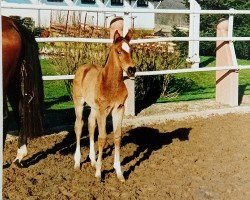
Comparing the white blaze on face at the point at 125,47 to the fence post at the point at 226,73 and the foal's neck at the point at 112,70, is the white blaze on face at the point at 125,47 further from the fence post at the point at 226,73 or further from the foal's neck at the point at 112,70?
the fence post at the point at 226,73

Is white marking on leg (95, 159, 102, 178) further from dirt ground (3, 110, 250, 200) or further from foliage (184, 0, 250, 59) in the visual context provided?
foliage (184, 0, 250, 59)

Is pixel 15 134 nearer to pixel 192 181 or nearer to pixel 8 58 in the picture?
pixel 8 58

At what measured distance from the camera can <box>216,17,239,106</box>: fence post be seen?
27.7ft

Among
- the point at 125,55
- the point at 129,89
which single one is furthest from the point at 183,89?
the point at 125,55

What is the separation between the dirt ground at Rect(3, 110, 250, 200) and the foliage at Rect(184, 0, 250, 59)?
10.9 metres

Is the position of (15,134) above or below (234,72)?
below

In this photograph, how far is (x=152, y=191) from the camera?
14.8ft

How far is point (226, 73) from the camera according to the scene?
8562mm

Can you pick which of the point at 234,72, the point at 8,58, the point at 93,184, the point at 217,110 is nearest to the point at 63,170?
the point at 93,184

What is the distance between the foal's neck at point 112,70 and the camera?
4.62 m

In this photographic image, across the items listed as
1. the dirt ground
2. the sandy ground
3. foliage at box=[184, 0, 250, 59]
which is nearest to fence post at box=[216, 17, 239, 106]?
the sandy ground

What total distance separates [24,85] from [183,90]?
5.69m

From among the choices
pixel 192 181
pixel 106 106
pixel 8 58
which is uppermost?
pixel 8 58

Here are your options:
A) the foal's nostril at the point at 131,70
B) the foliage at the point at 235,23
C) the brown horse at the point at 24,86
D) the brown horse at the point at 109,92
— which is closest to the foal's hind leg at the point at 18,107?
the brown horse at the point at 24,86
